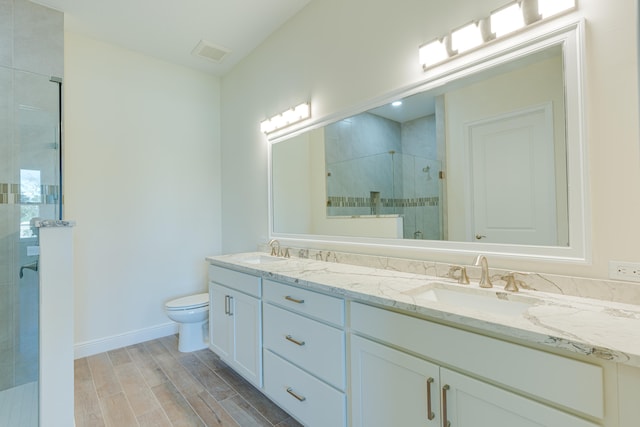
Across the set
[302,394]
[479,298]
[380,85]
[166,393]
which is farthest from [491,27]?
[166,393]

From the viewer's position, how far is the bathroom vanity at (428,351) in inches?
31.0

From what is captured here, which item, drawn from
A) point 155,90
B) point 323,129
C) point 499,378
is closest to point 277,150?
point 323,129

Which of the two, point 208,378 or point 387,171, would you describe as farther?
point 208,378

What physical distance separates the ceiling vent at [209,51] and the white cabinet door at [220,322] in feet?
7.21

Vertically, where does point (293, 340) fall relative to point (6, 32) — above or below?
below

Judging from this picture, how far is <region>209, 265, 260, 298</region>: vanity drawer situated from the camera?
1900 millimetres

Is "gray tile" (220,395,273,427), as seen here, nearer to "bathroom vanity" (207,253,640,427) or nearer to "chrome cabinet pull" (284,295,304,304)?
→ "bathroom vanity" (207,253,640,427)

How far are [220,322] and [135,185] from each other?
5.37 ft

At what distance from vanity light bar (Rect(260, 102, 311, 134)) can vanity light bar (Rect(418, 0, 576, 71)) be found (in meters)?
0.99

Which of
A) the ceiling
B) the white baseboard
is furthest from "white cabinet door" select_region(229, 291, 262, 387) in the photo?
the ceiling

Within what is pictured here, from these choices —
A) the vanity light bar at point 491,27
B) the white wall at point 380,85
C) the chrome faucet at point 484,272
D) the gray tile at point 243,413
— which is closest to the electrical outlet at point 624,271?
the white wall at point 380,85

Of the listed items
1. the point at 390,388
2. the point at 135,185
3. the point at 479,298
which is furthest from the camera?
the point at 135,185

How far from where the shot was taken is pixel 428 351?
42.3 inches

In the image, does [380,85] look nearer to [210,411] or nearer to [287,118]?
[287,118]
